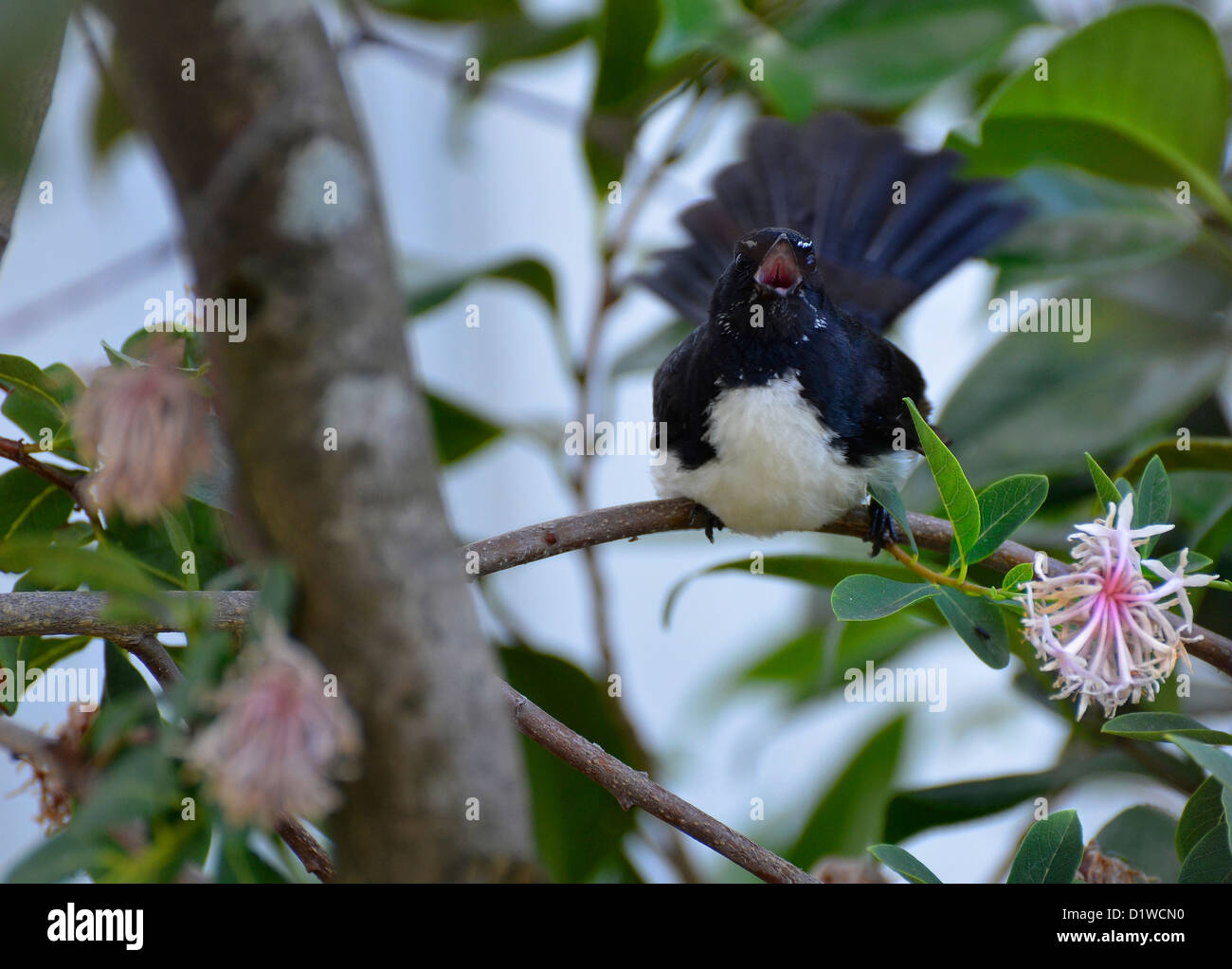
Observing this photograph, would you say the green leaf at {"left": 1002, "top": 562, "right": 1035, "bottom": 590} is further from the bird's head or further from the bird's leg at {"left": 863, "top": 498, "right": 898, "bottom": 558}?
the bird's head

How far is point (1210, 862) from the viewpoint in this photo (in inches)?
27.6

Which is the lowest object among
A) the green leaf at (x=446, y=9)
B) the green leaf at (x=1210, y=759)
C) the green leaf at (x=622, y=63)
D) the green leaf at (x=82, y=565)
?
the green leaf at (x=1210, y=759)

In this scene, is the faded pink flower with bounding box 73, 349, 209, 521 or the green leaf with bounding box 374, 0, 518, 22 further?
the green leaf with bounding box 374, 0, 518, 22

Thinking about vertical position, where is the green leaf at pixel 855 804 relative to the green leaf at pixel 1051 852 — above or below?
below

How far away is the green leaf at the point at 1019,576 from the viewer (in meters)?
0.68

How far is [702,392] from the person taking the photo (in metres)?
1.19

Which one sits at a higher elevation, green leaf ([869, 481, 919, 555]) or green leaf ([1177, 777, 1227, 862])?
green leaf ([869, 481, 919, 555])

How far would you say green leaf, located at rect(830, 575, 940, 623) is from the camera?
64cm

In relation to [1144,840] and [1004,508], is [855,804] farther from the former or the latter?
[1004,508]

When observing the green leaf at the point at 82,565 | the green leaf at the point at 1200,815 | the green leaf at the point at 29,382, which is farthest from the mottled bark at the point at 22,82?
the green leaf at the point at 1200,815

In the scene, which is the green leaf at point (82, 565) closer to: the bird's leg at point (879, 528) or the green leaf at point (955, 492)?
the green leaf at point (955, 492)

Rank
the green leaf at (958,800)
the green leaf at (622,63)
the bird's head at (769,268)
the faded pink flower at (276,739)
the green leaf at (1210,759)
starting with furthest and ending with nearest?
the green leaf at (622,63) → the bird's head at (769,268) → the green leaf at (958,800) → the green leaf at (1210,759) → the faded pink flower at (276,739)

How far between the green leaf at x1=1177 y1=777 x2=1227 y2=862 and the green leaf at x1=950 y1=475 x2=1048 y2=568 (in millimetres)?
220

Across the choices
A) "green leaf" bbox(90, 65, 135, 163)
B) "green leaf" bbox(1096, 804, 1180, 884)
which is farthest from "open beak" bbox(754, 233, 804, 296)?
"green leaf" bbox(90, 65, 135, 163)
